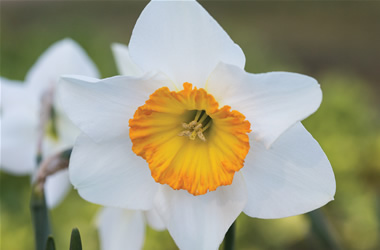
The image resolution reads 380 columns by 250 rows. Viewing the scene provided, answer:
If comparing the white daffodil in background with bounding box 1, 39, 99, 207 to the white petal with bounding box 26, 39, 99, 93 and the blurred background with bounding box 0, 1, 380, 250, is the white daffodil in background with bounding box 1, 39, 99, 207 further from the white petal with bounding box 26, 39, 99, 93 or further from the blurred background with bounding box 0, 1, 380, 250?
the blurred background with bounding box 0, 1, 380, 250

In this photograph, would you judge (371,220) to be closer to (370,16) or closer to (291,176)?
(291,176)

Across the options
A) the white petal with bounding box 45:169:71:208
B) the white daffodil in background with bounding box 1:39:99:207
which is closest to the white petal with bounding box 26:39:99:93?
the white daffodil in background with bounding box 1:39:99:207

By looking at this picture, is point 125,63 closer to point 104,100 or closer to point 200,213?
point 104,100

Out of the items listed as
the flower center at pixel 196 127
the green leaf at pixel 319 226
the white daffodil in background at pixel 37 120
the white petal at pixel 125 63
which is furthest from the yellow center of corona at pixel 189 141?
the white daffodil in background at pixel 37 120

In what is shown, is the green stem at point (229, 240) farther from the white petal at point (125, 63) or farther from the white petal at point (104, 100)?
the white petal at point (125, 63)

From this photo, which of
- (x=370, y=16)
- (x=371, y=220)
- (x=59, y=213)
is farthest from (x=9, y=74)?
(x=370, y=16)

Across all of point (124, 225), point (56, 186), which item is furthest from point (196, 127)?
point (56, 186)

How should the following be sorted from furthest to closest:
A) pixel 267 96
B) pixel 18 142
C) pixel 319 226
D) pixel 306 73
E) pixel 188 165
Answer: pixel 306 73, pixel 18 142, pixel 319 226, pixel 188 165, pixel 267 96
